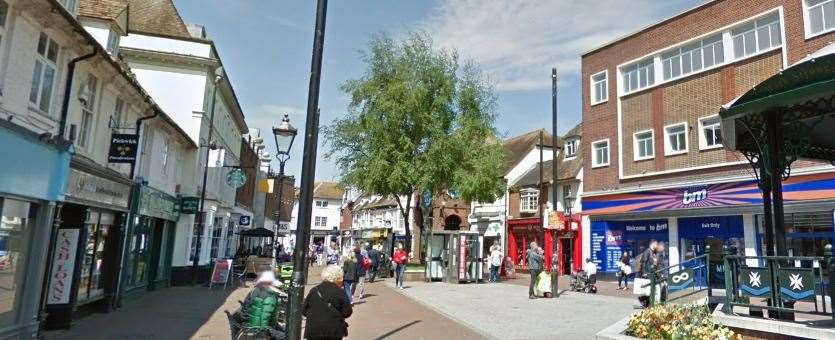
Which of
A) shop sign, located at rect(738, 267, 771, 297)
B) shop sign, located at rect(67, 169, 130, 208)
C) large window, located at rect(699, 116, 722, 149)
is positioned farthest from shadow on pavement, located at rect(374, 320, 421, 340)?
large window, located at rect(699, 116, 722, 149)

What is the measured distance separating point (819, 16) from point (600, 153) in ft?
34.6

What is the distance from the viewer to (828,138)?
8.48 metres

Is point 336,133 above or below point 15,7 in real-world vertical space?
above

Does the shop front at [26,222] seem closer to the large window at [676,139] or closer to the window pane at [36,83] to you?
the window pane at [36,83]

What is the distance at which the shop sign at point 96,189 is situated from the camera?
10.0 meters

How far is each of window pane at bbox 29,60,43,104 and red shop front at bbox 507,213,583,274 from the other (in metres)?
22.5

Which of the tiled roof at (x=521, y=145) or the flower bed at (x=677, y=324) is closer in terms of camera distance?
the flower bed at (x=677, y=324)

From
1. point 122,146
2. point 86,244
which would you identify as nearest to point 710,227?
point 122,146

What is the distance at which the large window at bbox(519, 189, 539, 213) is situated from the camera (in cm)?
3534

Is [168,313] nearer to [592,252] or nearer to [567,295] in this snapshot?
[567,295]

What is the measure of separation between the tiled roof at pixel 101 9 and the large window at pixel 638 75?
68.1 ft

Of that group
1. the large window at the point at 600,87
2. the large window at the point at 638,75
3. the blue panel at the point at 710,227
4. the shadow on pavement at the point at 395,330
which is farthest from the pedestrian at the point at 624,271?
the shadow on pavement at the point at 395,330

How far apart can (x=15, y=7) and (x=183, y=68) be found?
1406cm

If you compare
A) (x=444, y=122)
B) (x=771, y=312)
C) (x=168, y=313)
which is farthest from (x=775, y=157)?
(x=444, y=122)
